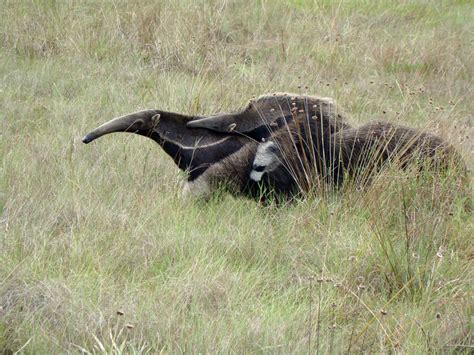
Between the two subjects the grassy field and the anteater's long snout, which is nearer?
the grassy field

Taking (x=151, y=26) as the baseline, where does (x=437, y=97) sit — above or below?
below

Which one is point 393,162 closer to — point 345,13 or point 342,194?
point 342,194

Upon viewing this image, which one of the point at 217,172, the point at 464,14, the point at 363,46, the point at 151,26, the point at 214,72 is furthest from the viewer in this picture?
the point at 464,14

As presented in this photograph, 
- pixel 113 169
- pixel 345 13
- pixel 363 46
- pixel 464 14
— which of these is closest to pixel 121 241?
pixel 113 169

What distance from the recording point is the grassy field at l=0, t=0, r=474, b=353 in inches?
150

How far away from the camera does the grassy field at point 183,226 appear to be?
12.5 feet

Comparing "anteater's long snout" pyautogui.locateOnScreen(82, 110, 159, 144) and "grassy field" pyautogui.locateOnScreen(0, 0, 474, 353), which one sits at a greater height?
"anteater's long snout" pyautogui.locateOnScreen(82, 110, 159, 144)

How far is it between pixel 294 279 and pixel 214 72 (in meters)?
4.96

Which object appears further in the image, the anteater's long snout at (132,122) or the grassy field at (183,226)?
the anteater's long snout at (132,122)

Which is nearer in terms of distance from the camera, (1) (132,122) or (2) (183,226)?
(2) (183,226)

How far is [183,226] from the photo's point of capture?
16.9ft

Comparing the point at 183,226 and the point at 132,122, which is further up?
the point at 132,122

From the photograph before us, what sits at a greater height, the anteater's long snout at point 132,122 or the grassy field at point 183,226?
the anteater's long snout at point 132,122

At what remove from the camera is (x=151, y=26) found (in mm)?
9852
